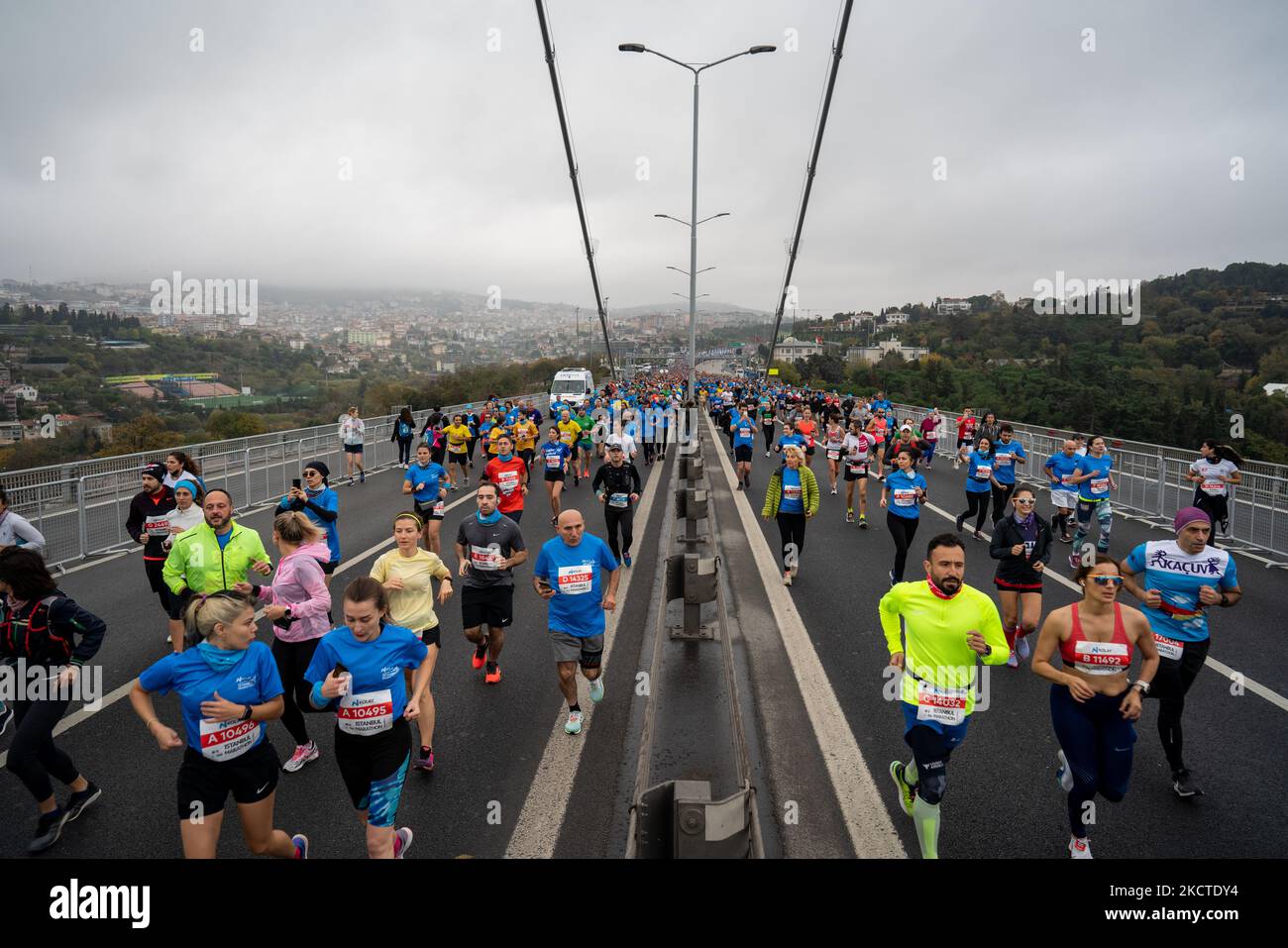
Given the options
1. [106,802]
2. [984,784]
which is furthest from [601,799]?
[106,802]

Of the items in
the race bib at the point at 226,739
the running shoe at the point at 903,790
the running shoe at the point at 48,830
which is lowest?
the running shoe at the point at 48,830

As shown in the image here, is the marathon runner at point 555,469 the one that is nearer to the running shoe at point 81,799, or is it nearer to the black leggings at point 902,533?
the black leggings at point 902,533

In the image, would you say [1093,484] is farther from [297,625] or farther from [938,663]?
[297,625]

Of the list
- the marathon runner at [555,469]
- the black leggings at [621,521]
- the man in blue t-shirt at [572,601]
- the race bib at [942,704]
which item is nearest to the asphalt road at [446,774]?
the man in blue t-shirt at [572,601]

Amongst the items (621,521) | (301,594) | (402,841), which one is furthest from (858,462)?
(402,841)

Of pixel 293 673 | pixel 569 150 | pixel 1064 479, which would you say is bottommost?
pixel 293 673
